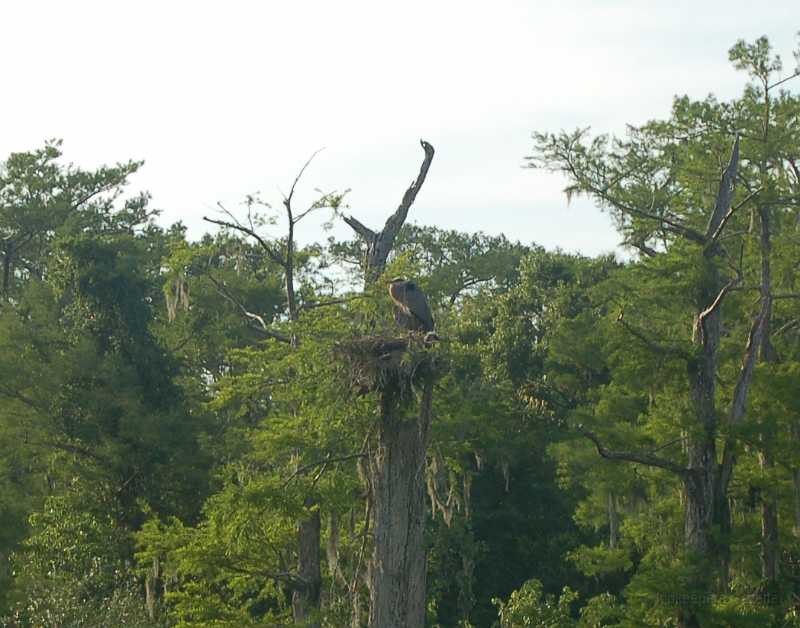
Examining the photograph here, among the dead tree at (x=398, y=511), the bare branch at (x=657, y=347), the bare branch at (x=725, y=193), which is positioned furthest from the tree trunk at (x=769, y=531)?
the dead tree at (x=398, y=511)

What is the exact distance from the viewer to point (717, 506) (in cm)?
2403

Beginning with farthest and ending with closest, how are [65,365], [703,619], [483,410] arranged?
[65,365] → [483,410] → [703,619]

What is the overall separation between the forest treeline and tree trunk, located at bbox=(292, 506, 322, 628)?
5cm

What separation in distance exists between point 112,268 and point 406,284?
54.6 feet

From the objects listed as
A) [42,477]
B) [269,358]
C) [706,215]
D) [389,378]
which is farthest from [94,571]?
[706,215]

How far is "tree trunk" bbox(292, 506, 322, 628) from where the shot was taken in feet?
74.2

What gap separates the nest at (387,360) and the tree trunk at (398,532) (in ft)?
3.46

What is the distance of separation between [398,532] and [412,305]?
3.05 meters

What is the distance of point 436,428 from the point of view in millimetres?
22328

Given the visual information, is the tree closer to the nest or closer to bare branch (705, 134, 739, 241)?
bare branch (705, 134, 739, 241)

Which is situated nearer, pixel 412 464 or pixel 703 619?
pixel 412 464

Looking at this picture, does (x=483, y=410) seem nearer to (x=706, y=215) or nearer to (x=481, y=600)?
(x=706, y=215)


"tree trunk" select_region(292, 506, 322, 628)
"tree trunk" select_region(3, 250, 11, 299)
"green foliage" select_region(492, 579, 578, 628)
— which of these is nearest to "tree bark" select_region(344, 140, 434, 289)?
"tree trunk" select_region(292, 506, 322, 628)

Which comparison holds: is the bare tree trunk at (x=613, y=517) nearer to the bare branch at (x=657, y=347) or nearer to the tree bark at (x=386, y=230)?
the bare branch at (x=657, y=347)
